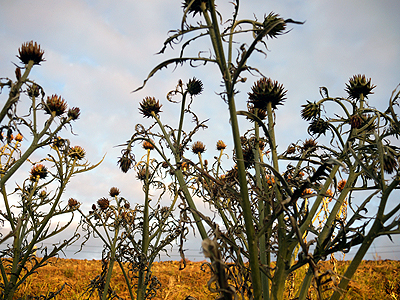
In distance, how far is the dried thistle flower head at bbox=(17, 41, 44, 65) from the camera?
2236 mm

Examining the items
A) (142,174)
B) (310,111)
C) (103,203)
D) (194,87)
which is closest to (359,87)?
(310,111)

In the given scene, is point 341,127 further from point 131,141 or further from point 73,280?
point 73,280

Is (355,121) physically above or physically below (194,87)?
below

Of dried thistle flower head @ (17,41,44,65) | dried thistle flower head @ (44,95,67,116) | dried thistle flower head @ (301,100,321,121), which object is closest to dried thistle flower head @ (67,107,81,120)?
dried thistle flower head @ (44,95,67,116)

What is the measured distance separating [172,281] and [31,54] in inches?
190

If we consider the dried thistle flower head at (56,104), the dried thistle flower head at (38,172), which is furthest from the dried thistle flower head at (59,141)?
the dried thistle flower head at (38,172)

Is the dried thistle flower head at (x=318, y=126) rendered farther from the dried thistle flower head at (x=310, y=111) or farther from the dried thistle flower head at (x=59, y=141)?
the dried thistle flower head at (x=59, y=141)

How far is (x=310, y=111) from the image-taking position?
2510 mm

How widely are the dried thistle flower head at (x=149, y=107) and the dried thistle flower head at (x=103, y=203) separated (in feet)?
5.72

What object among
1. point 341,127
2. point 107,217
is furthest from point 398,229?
point 107,217

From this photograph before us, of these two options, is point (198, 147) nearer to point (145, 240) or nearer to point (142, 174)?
point (142, 174)

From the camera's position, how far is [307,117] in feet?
8.42

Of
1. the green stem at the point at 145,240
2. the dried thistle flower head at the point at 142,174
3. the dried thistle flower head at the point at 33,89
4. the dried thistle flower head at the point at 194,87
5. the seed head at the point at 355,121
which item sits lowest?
the green stem at the point at 145,240

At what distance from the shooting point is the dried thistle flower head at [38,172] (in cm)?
468
